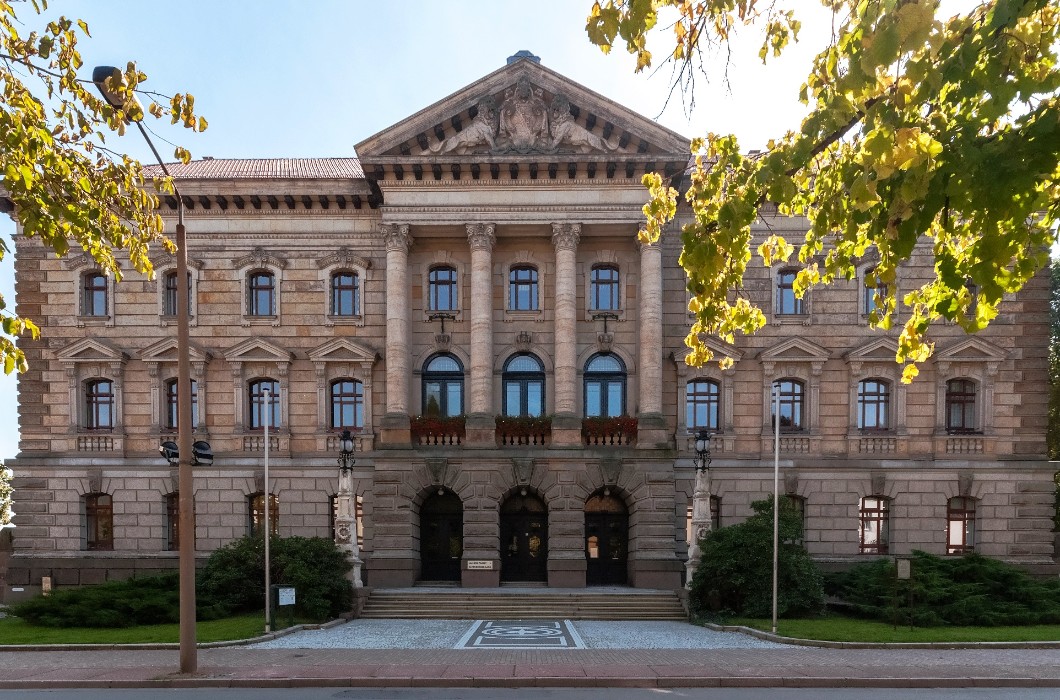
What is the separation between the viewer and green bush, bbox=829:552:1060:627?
20.0m

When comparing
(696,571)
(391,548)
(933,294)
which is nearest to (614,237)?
(696,571)

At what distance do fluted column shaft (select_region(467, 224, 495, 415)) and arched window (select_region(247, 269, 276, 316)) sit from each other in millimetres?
8390

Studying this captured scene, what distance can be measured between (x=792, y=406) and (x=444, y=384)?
1397 centimetres

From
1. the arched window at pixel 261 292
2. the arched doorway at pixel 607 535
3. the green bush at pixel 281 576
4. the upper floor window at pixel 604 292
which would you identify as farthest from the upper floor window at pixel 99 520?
the upper floor window at pixel 604 292

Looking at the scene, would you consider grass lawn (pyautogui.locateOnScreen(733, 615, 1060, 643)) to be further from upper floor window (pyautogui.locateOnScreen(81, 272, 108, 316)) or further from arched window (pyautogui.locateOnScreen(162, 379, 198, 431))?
upper floor window (pyautogui.locateOnScreen(81, 272, 108, 316))

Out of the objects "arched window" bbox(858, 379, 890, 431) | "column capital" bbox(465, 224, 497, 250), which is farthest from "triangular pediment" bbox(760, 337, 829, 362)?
"column capital" bbox(465, 224, 497, 250)

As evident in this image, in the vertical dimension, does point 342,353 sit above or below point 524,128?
below

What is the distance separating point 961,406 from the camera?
90.9 ft

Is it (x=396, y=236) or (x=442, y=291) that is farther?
(x=442, y=291)

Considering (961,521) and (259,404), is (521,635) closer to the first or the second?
(259,404)

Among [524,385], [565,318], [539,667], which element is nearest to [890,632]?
[539,667]

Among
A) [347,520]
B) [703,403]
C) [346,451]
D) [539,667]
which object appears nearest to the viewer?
[539,667]

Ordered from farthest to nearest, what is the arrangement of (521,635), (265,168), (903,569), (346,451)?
(265,168) < (346,451) < (521,635) < (903,569)

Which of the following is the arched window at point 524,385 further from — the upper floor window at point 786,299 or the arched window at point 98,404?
the arched window at point 98,404
